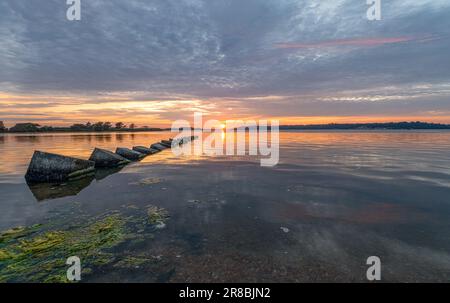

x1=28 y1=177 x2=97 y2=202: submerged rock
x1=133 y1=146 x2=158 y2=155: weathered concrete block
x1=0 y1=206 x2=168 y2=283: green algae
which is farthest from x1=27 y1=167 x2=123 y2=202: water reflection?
x1=133 y1=146 x2=158 y2=155: weathered concrete block

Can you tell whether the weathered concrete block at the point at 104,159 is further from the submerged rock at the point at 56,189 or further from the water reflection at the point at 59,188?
the submerged rock at the point at 56,189

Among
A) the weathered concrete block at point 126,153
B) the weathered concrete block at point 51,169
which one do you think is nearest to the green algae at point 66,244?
the weathered concrete block at point 51,169

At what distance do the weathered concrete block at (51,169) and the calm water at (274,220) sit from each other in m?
0.79

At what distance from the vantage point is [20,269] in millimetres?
4902

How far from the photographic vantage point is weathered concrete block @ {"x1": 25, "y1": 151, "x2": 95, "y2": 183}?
506 inches

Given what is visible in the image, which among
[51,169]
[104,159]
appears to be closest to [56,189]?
[51,169]

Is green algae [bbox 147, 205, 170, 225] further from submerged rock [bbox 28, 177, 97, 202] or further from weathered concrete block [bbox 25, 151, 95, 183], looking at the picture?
weathered concrete block [bbox 25, 151, 95, 183]

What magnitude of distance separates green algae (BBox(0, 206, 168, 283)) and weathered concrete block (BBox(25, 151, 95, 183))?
7.25 m

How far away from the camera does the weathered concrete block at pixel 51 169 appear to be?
→ 1285 cm

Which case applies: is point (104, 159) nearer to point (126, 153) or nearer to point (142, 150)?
point (126, 153)

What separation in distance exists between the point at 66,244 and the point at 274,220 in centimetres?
580
